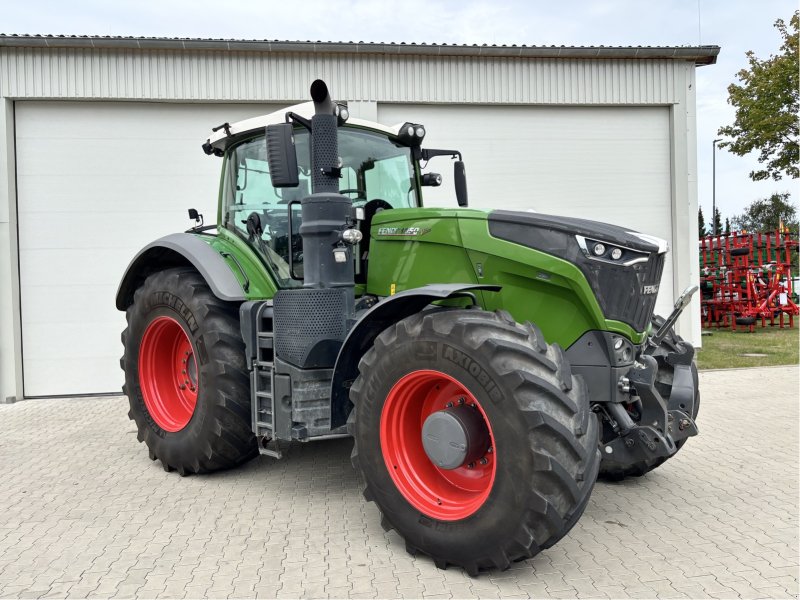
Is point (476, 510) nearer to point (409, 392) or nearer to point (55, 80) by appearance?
point (409, 392)

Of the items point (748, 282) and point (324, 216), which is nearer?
point (324, 216)

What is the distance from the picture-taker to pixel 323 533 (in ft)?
12.6

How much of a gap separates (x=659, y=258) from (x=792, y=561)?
164 cm

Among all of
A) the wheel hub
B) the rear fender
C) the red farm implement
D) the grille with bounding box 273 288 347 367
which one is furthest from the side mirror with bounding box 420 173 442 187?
the red farm implement

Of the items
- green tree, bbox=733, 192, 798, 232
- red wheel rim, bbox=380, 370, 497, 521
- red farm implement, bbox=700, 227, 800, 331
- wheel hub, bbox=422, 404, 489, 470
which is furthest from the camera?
green tree, bbox=733, 192, 798, 232

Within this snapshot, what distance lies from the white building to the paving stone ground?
300cm

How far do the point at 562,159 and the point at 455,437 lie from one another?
7.50 m

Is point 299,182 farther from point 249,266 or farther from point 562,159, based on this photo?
point 562,159

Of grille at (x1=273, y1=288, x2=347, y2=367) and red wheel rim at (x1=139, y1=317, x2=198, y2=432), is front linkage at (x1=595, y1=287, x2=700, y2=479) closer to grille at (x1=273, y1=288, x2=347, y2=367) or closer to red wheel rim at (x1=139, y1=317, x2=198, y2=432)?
grille at (x1=273, y1=288, x2=347, y2=367)

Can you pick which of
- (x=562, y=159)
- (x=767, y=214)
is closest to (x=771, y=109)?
(x=562, y=159)

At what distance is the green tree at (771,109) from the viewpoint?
1797 centimetres

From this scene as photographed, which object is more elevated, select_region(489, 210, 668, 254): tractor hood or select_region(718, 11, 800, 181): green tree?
select_region(718, 11, 800, 181): green tree

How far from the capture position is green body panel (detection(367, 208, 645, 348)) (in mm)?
3592

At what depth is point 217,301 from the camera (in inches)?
190
